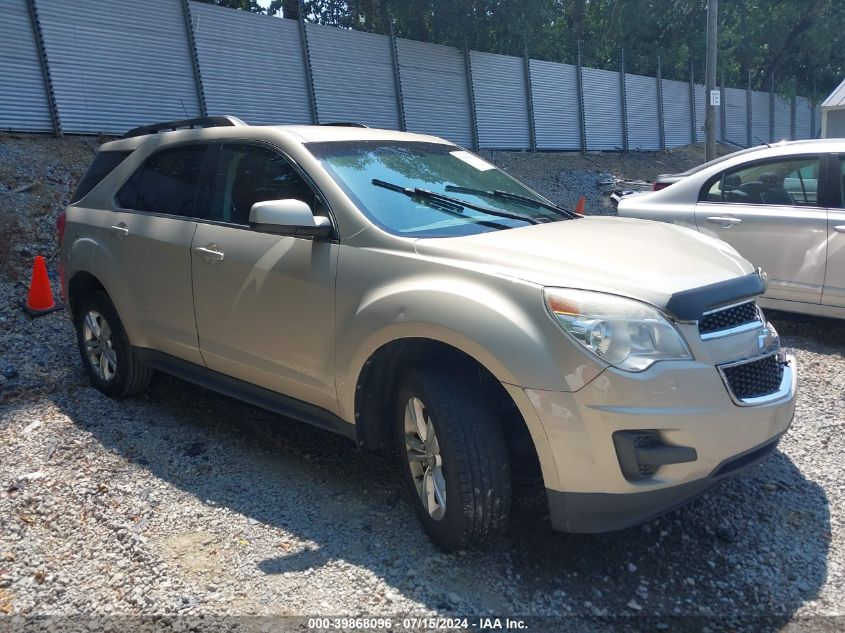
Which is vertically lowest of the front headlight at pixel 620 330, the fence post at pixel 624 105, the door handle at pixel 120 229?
the fence post at pixel 624 105

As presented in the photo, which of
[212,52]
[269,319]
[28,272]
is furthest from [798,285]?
[212,52]

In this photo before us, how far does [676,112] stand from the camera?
27.5 m

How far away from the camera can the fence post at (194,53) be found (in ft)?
43.0

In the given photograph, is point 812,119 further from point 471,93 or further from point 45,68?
point 45,68

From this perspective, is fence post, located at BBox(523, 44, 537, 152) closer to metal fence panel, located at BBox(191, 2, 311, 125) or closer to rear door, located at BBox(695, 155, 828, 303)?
metal fence panel, located at BBox(191, 2, 311, 125)

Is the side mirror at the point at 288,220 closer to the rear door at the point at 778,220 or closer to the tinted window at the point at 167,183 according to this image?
the tinted window at the point at 167,183

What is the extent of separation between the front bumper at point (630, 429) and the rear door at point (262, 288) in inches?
47.5

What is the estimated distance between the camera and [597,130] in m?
23.5

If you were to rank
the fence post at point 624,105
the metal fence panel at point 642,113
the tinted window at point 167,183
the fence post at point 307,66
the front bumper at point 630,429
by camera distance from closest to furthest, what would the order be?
the front bumper at point 630,429 → the tinted window at point 167,183 → the fence post at point 307,66 → the fence post at point 624,105 → the metal fence panel at point 642,113

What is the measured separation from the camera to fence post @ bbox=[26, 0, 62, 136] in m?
11.0

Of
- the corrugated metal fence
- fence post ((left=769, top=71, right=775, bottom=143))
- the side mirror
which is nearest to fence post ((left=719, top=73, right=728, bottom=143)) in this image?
fence post ((left=769, top=71, right=775, bottom=143))

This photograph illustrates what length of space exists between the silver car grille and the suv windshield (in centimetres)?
112

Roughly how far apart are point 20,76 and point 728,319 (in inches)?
426

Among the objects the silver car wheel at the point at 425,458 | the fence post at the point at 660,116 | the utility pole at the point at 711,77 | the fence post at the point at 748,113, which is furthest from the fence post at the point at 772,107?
the silver car wheel at the point at 425,458
